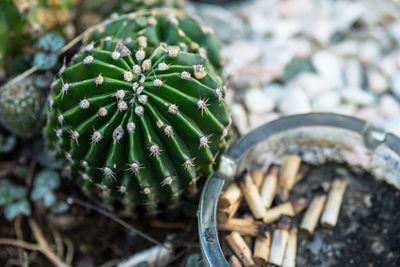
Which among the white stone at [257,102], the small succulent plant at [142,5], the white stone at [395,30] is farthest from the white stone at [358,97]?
the small succulent plant at [142,5]

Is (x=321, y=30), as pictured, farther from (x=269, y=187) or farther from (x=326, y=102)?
(x=269, y=187)

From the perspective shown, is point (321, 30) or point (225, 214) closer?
point (225, 214)

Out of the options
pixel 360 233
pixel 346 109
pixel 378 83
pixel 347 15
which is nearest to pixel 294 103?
pixel 346 109

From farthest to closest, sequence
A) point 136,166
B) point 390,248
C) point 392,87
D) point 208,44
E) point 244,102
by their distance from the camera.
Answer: point 392,87 < point 244,102 < point 208,44 < point 390,248 < point 136,166

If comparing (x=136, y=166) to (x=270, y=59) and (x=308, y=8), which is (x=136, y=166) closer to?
(x=270, y=59)

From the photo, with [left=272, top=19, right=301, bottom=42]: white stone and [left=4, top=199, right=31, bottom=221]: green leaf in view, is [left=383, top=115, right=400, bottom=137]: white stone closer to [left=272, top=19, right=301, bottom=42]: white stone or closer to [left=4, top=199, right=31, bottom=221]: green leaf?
[left=272, top=19, right=301, bottom=42]: white stone

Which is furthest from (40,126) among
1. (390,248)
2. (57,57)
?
(390,248)

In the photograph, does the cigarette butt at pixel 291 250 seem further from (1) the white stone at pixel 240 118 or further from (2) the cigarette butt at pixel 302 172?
(1) the white stone at pixel 240 118
